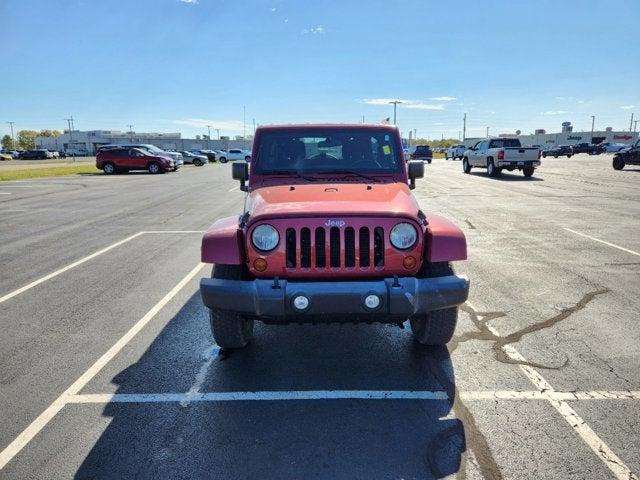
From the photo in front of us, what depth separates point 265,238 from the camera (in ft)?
11.2

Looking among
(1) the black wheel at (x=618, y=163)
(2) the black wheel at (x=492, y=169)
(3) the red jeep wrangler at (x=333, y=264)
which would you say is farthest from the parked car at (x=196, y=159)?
(3) the red jeep wrangler at (x=333, y=264)

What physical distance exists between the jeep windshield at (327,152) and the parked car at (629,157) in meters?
27.0

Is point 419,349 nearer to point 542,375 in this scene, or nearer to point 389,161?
point 542,375

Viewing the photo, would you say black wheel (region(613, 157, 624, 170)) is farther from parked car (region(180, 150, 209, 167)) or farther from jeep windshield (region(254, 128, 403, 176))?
parked car (region(180, 150, 209, 167))

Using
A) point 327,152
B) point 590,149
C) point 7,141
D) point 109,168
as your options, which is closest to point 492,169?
point 327,152

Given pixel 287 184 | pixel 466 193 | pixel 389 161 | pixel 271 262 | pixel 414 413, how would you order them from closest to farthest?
pixel 414 413
pixel 271 262
pixel 287 184
pixel 389 161
pixel 466 193

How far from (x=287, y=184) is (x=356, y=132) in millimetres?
1033

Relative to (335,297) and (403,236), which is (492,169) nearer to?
A: (403,236)

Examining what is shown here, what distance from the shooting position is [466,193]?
1656cm

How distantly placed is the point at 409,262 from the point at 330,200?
2.56ft

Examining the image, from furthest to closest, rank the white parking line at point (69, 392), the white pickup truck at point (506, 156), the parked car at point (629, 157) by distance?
the parked car at point (629, 157)
the white pickup truck at point (506, 156)
the white parking line at point (69, 392)

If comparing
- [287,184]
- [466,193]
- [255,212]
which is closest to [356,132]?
[287,184]

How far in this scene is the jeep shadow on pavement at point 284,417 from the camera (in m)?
2.62

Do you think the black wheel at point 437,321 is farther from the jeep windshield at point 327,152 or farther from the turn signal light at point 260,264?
the jeep windshield at point 327,152
